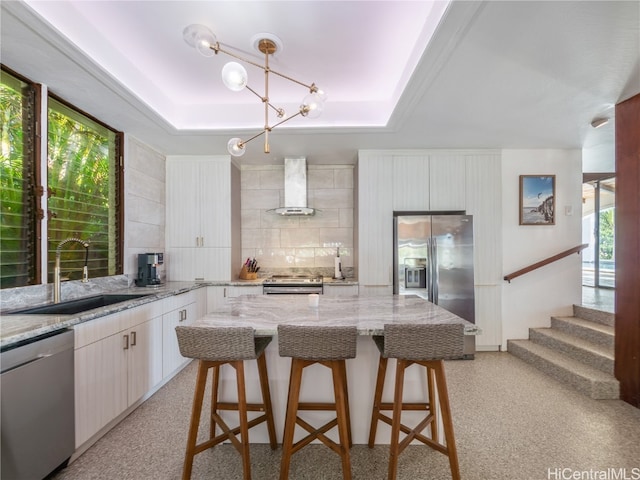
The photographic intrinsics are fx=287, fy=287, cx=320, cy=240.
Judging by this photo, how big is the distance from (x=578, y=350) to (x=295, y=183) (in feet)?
12.2

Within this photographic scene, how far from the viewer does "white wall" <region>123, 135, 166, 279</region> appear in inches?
124

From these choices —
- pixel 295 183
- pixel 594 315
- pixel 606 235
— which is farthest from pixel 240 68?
pixel 606 235

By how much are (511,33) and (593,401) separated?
9.89 ft

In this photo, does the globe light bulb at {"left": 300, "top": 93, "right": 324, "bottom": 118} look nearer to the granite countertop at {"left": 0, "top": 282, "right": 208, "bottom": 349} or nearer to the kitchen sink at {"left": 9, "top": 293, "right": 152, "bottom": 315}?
the granite countertop at {"left": 0, "top": 282, "right": 208, "bottom": 349}

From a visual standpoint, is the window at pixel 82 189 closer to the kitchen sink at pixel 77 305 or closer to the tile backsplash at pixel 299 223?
the kitchen sink at pixel 77 305

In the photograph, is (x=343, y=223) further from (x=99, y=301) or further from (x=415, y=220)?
(x=99, y=301)

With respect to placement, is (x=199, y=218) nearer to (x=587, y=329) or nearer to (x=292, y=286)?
(x=292, y=286)

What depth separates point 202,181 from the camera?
12.7 feet

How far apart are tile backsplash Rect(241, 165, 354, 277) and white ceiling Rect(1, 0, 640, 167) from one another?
996 millimetres

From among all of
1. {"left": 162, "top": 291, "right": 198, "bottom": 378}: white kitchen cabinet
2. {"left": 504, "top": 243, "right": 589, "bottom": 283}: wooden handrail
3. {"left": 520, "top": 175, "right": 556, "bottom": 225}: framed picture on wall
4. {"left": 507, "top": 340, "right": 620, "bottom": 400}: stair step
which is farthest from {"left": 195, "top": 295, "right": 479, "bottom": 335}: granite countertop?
{"left": 520, "top": 175, "right": 556, "bottom": 225}: framed picture on wall

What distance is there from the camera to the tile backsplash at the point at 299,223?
169 inches

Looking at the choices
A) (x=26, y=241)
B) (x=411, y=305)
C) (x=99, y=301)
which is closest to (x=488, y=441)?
(x=411, y=305)

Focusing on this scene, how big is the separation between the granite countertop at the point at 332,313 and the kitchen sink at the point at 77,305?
1198mm

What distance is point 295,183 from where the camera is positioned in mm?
3982
